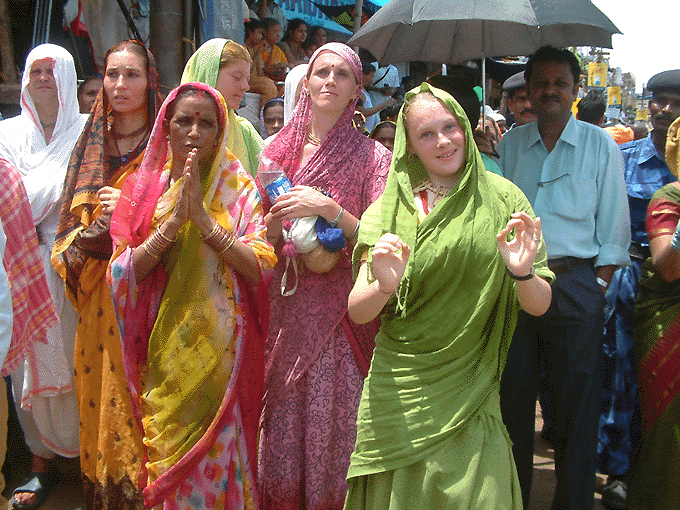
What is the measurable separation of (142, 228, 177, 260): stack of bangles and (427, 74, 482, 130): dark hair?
1524 mm

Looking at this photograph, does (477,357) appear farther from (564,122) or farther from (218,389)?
(564,122)

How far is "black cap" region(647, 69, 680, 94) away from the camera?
3.50 meters

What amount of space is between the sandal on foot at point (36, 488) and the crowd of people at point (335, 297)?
0.01 metres

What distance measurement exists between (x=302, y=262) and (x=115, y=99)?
45.8 inches

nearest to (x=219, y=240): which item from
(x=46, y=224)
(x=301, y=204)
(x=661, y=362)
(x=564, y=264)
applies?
(x=301, y=204)

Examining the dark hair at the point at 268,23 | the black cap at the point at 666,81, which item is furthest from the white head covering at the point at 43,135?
the dark hair at the point at 268,23

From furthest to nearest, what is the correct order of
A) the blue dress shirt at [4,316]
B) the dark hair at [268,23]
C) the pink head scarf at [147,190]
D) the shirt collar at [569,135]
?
1. the dark hair at [268,23]
2. the shirt collar at [569,135]
3. the pink head scarf at [147,190]
4. the blue dress shirt at [4,316]

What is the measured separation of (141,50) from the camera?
320 centimetres

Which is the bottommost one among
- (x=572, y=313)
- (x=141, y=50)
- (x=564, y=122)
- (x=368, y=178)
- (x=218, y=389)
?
(x=218, y=389)

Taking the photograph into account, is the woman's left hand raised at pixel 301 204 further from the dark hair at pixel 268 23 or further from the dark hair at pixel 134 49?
the dark hair at pixel 268 23

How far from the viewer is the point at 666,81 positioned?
3.55 metres

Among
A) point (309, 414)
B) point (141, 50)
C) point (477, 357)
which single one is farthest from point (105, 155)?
point (477, 357)

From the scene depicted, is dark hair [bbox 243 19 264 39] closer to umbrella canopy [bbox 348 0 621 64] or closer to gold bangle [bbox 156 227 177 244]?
umbrella canopy [bbox 348 0 621 64]

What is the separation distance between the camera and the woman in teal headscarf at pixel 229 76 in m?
3.32
